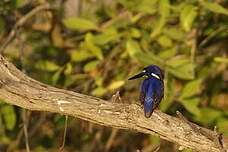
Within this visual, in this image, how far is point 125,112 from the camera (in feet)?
6.10

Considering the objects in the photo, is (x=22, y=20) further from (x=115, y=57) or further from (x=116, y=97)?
(x=116, y=97)

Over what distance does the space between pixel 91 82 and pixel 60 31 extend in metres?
0.44

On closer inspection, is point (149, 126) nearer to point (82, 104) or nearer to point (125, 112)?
point (125, 112)

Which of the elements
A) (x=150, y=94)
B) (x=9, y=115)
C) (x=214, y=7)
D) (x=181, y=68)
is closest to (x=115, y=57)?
(x=181, y=68)

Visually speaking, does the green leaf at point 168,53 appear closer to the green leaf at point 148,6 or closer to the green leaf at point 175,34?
the green leaf at point 175,34

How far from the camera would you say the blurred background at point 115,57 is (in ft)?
9.86

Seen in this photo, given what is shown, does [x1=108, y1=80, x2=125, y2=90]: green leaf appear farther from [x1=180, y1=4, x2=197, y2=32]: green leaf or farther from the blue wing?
the blue wing

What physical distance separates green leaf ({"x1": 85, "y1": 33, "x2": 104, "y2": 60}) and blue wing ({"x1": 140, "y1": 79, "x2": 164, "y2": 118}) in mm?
1162

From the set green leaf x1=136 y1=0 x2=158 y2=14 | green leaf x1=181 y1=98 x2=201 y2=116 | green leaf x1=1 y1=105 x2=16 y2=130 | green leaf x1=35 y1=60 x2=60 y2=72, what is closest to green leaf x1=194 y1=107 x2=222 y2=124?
green leaf x1=181 y1=98 x2=201 y2=116

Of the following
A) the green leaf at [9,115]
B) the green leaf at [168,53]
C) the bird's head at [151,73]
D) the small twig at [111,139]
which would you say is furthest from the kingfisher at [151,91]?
the small twig at [111,139]

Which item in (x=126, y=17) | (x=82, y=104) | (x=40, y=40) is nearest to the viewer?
(x=82, y=104)

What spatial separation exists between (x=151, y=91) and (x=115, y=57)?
1425 mm

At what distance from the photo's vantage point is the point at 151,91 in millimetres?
1934

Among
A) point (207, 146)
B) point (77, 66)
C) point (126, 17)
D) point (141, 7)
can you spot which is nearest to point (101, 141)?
point (77, 66)
